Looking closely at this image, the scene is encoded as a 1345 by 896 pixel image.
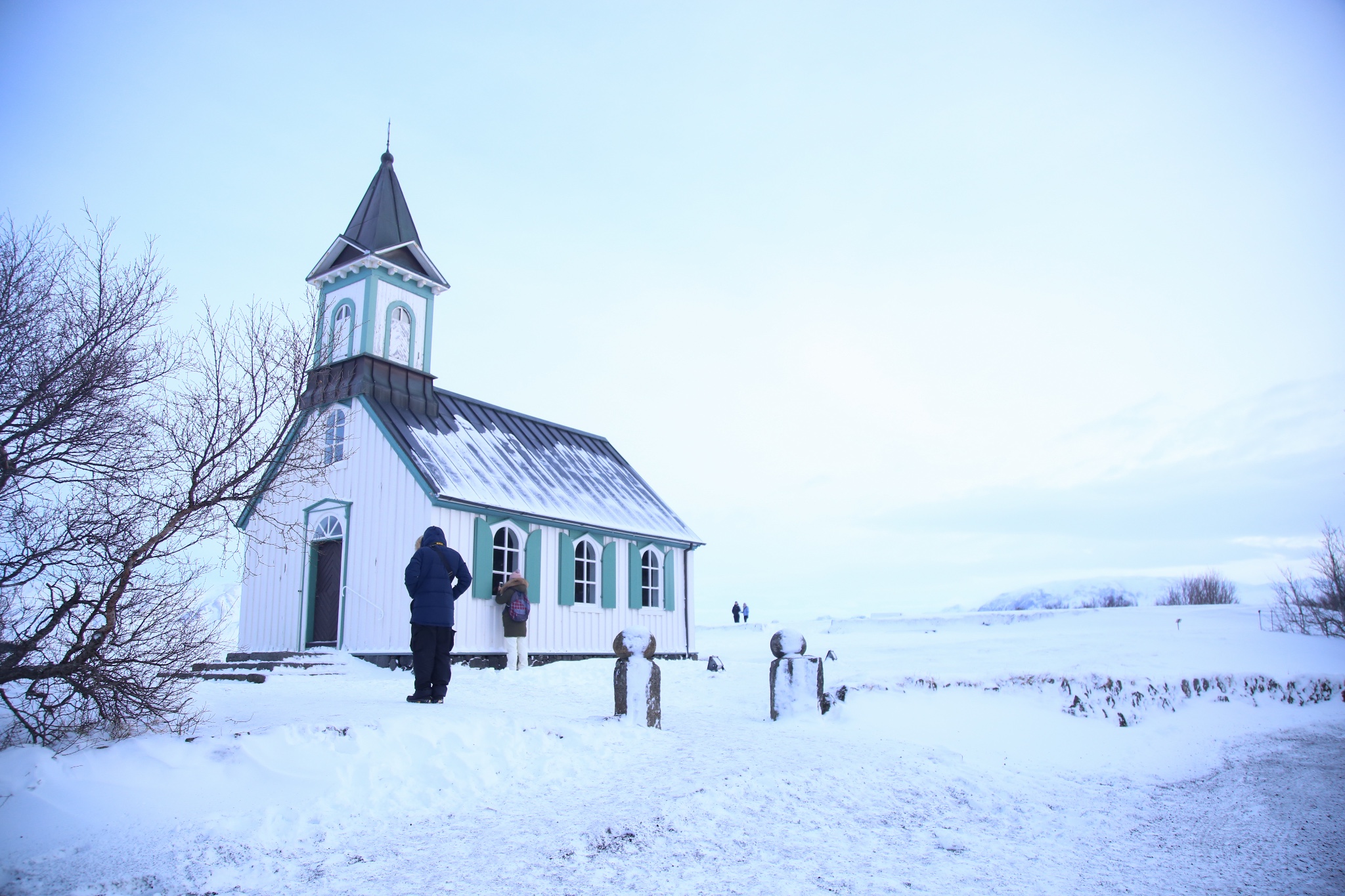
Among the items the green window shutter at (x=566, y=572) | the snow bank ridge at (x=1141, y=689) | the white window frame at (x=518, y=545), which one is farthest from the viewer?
the green window shutter at (x=566, y=572)

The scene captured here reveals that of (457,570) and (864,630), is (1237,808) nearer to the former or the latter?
(457,570)

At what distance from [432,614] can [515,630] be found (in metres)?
6.20

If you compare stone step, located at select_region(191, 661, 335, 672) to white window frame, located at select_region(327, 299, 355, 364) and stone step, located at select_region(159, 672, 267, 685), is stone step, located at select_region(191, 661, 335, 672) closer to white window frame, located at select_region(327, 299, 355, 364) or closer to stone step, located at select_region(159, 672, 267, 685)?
stone step, located at select_region(159, 672, 267, 685)

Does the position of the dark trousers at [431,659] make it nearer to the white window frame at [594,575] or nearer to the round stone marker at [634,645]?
the round stone marker at [634,645]

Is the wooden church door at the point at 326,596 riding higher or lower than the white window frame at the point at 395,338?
lower

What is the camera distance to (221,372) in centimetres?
712

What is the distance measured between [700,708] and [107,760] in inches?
264

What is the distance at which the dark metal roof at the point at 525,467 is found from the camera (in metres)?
15.4

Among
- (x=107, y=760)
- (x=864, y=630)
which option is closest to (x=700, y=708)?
(x=107, y=760)

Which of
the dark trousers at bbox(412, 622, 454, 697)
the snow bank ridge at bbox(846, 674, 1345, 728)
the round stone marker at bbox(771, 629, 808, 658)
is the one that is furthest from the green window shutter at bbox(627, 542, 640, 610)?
the dark trousers at bbox(412, 622, 454, 697)

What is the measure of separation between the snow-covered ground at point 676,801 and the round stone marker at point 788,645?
795 millimetres

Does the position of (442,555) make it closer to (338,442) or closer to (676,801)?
(676,801)

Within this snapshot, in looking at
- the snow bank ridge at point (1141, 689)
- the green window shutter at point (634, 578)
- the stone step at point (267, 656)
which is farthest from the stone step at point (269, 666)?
the snow bank ridge at point (1141, 689)

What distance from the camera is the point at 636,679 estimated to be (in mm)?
8172
